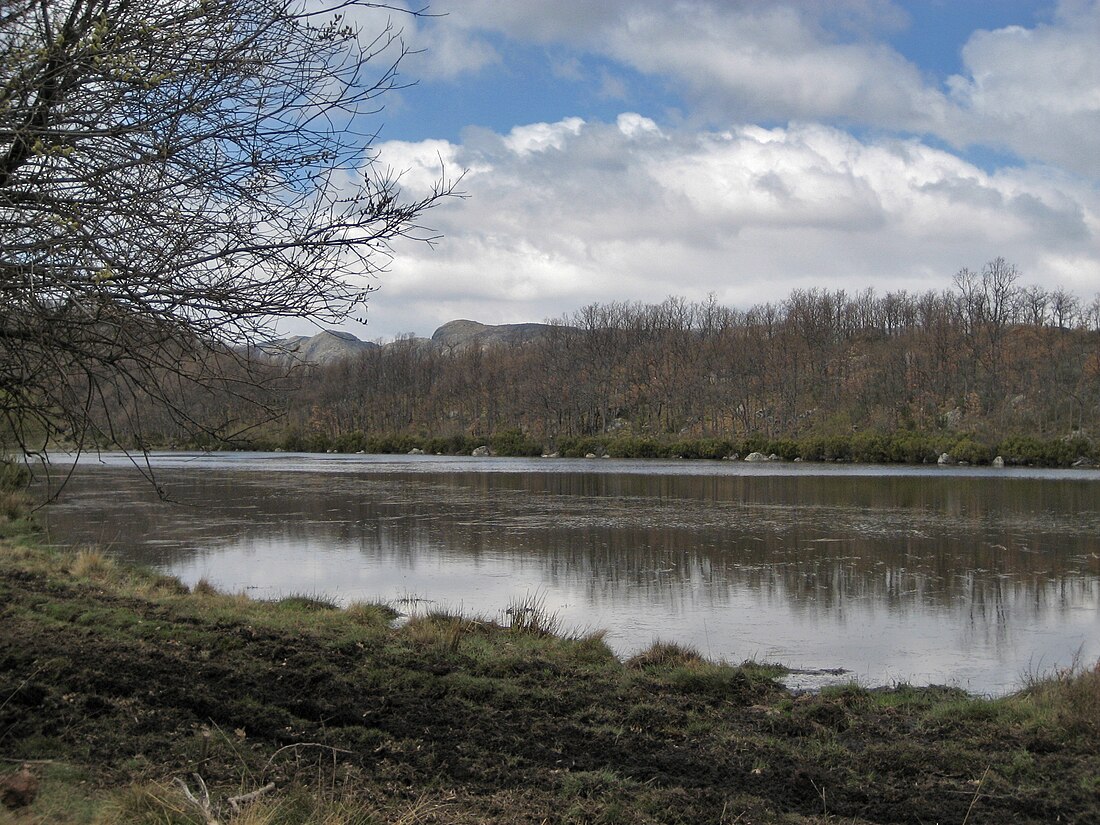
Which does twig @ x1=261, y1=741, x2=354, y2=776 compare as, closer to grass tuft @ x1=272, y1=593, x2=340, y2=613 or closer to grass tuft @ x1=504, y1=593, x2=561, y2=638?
grass tuft @ x1=504, y1=593, x2=561, y2=638

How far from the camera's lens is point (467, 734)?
7.64m

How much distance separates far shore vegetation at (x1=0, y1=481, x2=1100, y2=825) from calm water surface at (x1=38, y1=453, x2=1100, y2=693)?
1.71 meters

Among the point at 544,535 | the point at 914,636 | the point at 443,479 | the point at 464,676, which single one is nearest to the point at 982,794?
the point at 464,676

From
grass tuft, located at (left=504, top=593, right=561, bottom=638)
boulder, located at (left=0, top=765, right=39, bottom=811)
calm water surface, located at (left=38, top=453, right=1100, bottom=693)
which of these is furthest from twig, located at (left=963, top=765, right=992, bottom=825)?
grass tuft, located at (left=504, top=593, right=561, bottom=638)

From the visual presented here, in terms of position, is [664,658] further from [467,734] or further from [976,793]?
[976,793]

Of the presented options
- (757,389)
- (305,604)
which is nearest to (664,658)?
(305,604)

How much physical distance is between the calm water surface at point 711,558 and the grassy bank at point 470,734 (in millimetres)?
1820

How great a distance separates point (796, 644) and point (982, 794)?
660 centimetres

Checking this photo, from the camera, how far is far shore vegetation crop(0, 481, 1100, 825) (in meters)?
5.92

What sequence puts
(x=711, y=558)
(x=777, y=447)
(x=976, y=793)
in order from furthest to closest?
1. (x=777, y=447)
2. (x=711, y=558)
3. (x=976, y=793)

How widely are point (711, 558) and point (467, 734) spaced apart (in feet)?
47.0

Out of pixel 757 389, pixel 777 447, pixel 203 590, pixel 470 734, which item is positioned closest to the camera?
pixel 470 734

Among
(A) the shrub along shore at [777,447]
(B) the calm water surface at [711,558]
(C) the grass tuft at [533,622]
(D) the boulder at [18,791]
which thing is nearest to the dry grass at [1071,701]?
(B) the calm water surface at [711,558]

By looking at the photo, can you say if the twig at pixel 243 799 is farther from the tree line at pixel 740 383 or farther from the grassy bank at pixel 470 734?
the tree line at pixel 740 383
